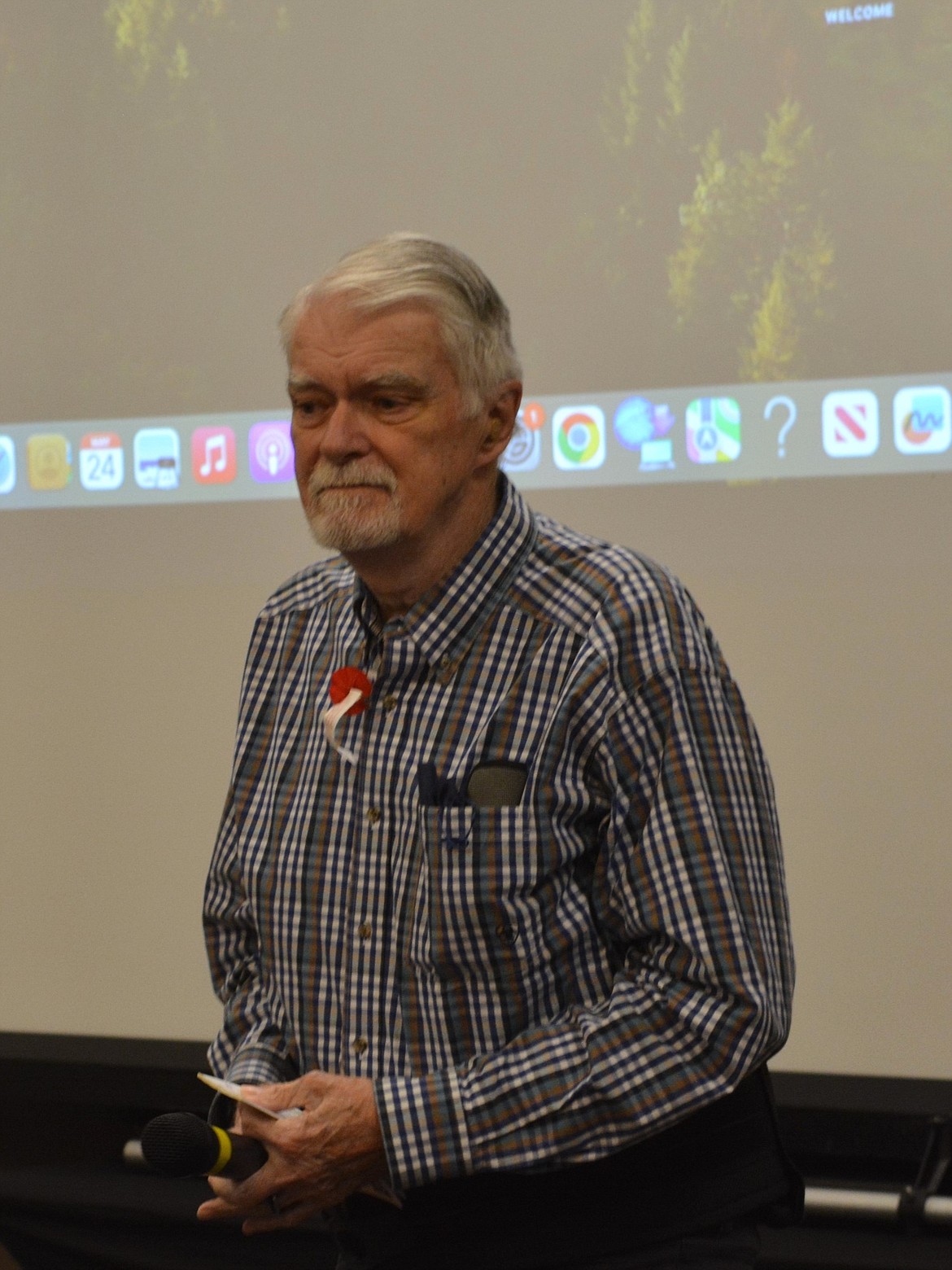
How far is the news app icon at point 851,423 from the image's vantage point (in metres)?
2.56

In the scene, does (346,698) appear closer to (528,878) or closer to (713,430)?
(528,878)

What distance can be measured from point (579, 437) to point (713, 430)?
0.26 meters

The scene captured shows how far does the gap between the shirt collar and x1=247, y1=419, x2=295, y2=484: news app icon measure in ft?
5.03

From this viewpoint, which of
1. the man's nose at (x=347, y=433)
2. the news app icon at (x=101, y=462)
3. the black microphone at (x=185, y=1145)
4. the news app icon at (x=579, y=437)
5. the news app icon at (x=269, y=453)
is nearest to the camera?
the black microphone at (x=185, y=1145)

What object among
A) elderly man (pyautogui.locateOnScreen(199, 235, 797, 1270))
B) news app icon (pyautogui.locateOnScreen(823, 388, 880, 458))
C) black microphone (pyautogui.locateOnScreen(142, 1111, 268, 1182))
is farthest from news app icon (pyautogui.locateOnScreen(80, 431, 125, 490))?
black microphone (pyautogui.locateOnScreen(142, 1111, 268, 1182))

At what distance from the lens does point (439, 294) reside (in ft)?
4.52

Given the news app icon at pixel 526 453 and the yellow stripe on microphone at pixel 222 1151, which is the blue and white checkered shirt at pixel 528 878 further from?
the news app icon at pixel 526 453

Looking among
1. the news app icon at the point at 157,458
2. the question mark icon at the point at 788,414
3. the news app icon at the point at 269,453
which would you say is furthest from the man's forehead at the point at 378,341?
the news app icon at the point at 157,458

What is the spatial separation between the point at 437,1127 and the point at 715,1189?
276 mm

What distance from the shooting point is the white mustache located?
1374 millimetres

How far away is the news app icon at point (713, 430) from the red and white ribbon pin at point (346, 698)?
4.54 feet

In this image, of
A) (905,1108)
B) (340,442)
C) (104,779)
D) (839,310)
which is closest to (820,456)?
(839,310)

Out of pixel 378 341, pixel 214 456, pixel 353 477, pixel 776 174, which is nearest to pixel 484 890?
pixel 353 477

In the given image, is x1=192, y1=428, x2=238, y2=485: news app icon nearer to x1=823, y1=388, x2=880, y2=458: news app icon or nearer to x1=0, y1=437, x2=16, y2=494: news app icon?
x1=0, y1=437, x2=16, y2=494: news app icon
